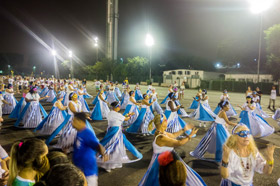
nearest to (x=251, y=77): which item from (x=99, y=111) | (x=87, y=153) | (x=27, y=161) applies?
(x=99, y=111)

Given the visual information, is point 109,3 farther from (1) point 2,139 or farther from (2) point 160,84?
(1) point 2,139

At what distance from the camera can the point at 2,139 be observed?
8.34m

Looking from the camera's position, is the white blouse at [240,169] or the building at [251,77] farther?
the building at [251,77]

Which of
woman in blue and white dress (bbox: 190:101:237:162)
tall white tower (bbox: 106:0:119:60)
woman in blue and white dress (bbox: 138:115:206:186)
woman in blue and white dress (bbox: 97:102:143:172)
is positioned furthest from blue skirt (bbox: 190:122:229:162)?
tall white tower (bbox: 106:0:119:60)

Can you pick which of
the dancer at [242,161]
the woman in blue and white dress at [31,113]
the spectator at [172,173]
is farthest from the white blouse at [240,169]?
the woman in blue and white dress at [31,113]

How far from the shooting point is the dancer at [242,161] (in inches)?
119

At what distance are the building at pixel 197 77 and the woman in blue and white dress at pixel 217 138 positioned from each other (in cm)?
4043

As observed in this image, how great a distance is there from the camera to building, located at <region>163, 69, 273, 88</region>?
153 feet

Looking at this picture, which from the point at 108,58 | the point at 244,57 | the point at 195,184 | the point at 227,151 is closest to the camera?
the point at 227,151

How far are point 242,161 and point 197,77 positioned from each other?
4704cm

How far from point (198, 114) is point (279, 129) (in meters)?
3.91

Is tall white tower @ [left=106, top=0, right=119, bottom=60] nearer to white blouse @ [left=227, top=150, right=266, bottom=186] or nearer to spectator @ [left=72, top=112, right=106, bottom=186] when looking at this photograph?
spectator @ [left=72, top=112, right=106, bottom=186]

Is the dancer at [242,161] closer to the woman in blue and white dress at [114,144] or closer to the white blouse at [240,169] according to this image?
the white blouse at [240,169]

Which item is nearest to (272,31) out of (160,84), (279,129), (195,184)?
(160,84)
